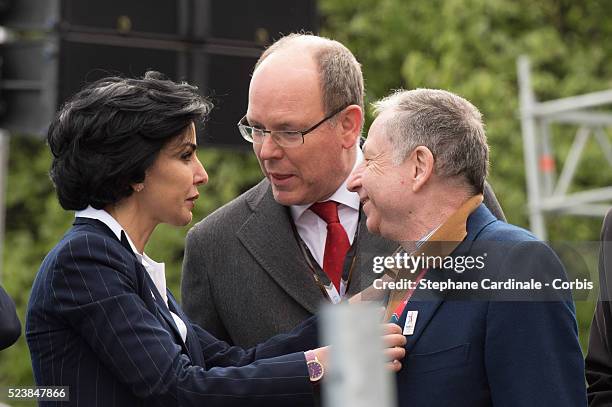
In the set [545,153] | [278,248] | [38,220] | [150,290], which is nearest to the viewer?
[150,290]

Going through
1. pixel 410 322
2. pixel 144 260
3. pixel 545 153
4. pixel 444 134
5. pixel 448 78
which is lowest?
pixel 410 322

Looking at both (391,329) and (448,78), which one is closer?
(391,329)

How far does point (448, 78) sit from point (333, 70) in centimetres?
1032

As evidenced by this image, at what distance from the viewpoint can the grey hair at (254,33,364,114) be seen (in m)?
4.14

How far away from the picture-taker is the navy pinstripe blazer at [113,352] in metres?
3.27

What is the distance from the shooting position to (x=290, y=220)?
4.19m

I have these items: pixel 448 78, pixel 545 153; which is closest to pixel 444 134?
pixel 545 153

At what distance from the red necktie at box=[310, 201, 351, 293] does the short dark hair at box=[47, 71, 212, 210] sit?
0.72 meters

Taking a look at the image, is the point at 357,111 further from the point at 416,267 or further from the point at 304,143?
the point at 416,267

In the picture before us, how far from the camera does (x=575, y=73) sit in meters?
14.4

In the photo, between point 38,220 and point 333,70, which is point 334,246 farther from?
point 38,220

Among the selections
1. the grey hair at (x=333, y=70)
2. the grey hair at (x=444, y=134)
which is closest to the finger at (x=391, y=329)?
the grey hair at (x=444, y=134)

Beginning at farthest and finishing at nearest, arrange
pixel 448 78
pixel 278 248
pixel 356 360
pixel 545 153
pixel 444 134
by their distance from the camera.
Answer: pixel 448 78 → pixel 545 153 → pixel 278 248 → pixel 444 134 → pixel 356 360

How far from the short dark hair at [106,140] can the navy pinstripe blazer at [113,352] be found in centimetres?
17
